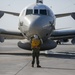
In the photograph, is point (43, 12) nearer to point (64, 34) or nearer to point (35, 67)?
point (64, 34)

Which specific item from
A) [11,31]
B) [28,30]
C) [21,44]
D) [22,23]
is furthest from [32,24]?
[11,31]

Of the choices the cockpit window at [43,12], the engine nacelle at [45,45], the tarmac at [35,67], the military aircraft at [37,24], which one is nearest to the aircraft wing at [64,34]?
the military aircraft at [37,24]

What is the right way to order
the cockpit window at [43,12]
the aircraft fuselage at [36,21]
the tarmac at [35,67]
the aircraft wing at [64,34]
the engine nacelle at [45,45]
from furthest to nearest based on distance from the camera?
the aircraft wing at [64,34], the engine nacelle at [45,45], the cockpit window at [43,12], the aircraft fuselage at [36,21], the tarmac at [35,67]

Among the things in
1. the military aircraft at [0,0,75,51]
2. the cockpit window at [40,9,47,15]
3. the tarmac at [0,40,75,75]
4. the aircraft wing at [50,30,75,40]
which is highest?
the cockpit window at [40,9,47,15]

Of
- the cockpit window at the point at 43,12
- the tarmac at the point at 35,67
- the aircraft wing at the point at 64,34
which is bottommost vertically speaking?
→ the tarmac at the point at 35,67

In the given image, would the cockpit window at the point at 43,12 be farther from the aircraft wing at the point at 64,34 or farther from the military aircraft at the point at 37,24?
the aircraft wing at the point at 64,34

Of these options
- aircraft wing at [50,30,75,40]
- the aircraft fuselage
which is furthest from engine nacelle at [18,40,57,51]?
aircraft wing at [50,30,75,40]

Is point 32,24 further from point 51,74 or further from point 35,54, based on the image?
point 51,74

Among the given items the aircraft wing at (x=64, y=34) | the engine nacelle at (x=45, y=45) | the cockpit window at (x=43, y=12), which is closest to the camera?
the cockpit window at (x=43, y=12)

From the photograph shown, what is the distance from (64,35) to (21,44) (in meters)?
5.38

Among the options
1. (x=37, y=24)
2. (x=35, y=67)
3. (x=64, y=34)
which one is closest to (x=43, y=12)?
(x=37, y=24)

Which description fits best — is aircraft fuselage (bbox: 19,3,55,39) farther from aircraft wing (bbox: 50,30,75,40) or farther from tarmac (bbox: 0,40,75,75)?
aircraft wing (bbox: 50,30,75,40)

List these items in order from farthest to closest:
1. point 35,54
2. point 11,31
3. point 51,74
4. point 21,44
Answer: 1. point 11,31
2. point 21,44
3. point 35,54
4. point 51,74

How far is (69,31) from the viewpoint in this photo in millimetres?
27016
